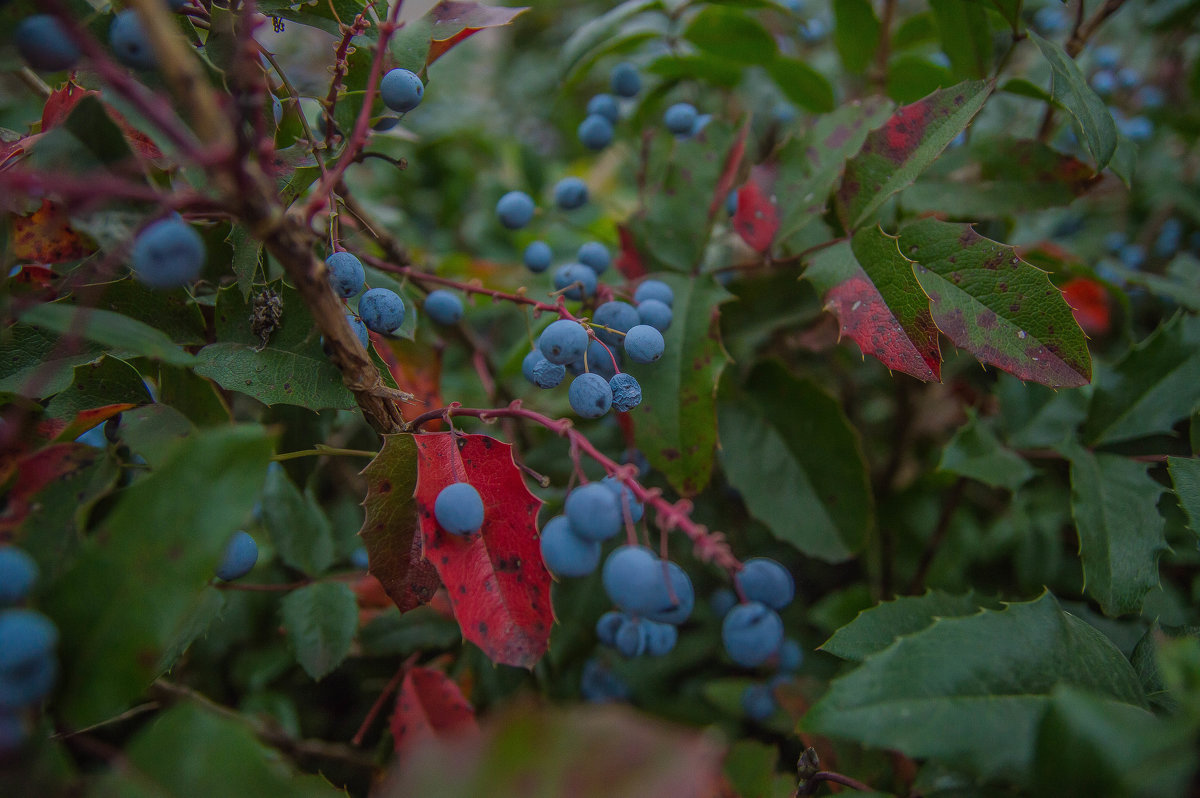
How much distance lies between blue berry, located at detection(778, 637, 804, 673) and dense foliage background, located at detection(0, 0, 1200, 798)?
0.07ft

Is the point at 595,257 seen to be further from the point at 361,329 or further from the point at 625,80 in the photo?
the point at 625,80

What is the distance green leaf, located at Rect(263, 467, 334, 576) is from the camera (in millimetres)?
1060

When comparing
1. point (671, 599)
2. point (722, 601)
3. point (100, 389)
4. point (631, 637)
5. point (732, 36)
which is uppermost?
point (732, 36)

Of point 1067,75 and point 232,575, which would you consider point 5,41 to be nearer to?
point 232,575

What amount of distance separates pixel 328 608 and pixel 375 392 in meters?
0.45

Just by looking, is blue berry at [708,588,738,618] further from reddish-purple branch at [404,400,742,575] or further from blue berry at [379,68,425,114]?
blue berry at [379,68,425,114]

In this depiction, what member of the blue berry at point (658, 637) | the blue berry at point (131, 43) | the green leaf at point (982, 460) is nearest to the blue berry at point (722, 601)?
the blue berry at point (658, 637)

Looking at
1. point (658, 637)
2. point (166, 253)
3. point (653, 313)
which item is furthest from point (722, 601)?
point (166, 253)

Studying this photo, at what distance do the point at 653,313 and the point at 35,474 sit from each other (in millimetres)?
685

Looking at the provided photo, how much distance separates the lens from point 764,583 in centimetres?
75

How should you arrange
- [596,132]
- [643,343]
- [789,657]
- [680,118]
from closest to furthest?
1. [643,343]
2. [789,657]
3. [680,118]
4. [596,132]

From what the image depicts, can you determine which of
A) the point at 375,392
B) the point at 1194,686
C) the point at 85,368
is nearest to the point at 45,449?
the point at 85,368

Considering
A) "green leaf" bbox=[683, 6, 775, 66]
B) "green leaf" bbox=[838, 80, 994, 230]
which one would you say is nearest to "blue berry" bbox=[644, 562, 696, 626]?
"green leaf" bbox=[838, 80, 994, 230]

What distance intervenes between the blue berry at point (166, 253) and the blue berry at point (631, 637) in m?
0.63
